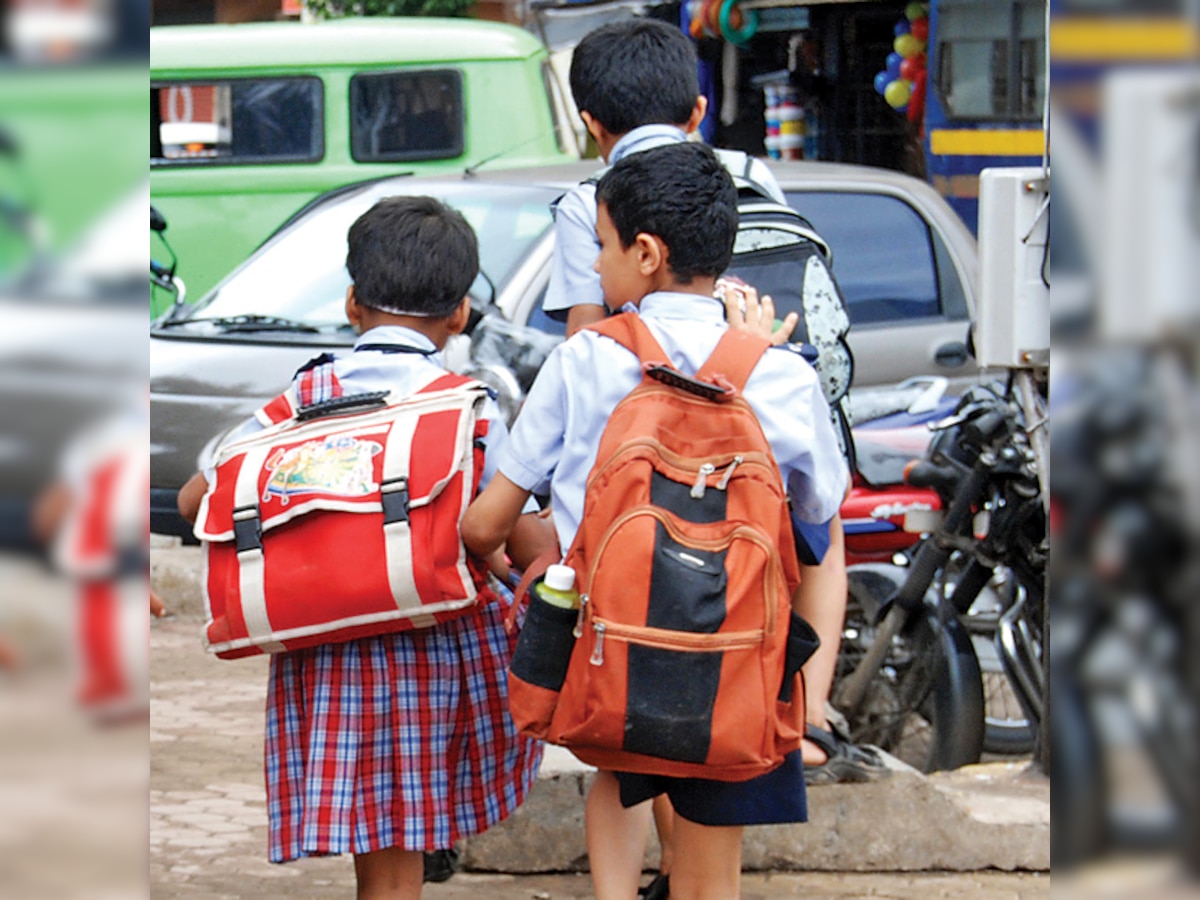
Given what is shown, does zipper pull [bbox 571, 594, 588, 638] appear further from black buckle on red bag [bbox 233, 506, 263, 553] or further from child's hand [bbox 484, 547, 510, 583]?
black buckle on red bag [bbox 233, 506, 263, 553]

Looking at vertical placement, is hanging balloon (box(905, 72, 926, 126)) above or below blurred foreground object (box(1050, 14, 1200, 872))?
above

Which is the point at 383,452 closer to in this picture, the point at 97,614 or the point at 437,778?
the point at 437,778

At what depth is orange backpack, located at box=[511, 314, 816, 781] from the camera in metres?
2.15

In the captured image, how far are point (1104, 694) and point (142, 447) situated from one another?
47 cm

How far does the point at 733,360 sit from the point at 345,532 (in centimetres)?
61

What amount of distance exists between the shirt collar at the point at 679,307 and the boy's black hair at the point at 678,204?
3 centimetres

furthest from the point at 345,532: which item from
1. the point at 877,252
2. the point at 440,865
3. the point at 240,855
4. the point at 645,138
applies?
the point at 877,252

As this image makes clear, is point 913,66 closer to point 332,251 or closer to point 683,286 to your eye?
point 332,251

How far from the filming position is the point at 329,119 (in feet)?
35.0

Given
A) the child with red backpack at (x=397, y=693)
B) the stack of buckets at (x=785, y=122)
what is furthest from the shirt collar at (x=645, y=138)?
the stack of buckets at (x=785, y=122)

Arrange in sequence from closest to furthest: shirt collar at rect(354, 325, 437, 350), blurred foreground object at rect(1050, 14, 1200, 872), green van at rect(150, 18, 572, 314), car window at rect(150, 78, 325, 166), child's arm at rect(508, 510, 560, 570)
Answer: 1. blurred foreground object at rect(1050, 14, 1200, 872)
2. child's arm at rect(508, 510, 560, 570)
3. shirt collar at rect(354, 325, 437, 350)
4. green van at rect(150, 18, 572, 314)
5. car window at rect(150, 78, 325, 166)

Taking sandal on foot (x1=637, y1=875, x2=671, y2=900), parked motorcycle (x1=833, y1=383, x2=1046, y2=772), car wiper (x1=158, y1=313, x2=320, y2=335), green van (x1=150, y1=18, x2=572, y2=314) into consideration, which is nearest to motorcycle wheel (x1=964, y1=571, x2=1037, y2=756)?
parked motorcycle (x1=833, y1=383, x2=1046, y2=772)

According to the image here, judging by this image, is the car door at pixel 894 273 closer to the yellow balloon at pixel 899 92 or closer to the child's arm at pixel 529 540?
the child's arm at pixel 529 540

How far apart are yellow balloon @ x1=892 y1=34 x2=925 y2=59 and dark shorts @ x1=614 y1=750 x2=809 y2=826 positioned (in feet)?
33.9
